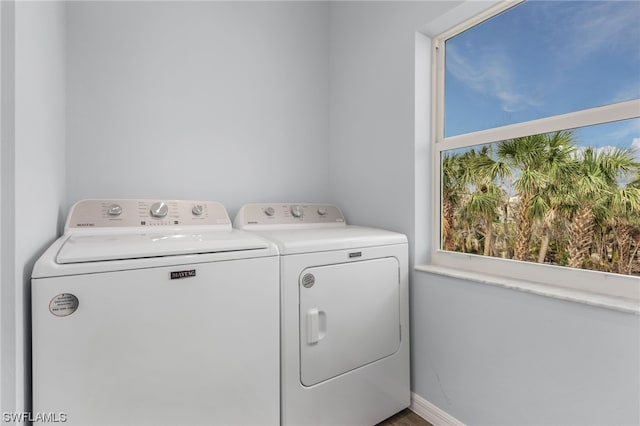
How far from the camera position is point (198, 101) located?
183 centimetres

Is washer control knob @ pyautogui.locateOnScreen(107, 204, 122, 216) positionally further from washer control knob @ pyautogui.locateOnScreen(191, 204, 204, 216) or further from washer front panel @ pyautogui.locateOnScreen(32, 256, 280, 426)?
washer front panel @ pyautogui.locateOnScreen(32, 256, 280, 426)

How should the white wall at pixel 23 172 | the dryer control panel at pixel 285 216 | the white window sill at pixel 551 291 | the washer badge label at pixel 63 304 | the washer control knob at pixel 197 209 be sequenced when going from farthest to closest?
the dryer control panel at pixel 285 216 < the washer control knob at pixel 197 209 < the white window sill at pixel 551 291 < the washer badge label at pixel 63 304 < the white wall at pixel 23 172

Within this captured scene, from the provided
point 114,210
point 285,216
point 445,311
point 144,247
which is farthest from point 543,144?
point 114,210

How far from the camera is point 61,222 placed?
1483 millimetres

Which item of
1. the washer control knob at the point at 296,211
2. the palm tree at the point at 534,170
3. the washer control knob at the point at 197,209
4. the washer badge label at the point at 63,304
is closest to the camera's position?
the washer badge label at the point at 63,304

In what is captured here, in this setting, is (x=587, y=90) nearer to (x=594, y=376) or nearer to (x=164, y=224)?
(x=594, y=376)

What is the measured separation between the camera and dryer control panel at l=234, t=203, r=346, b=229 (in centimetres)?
179

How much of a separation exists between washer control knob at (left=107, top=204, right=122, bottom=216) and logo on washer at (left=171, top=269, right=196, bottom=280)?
2.15ft

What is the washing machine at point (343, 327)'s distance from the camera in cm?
129

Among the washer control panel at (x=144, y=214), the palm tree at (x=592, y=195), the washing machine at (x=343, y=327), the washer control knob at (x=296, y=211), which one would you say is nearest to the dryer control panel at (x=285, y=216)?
the washer control knob at (x=296, y=211)

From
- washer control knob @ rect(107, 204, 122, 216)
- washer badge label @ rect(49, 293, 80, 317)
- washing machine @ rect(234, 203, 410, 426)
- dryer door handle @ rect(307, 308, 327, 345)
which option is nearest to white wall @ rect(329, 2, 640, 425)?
washing machine @ rect(234, 203, 410, 426)

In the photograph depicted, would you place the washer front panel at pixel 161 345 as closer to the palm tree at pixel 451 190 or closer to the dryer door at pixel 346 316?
the dryer door at pixel 346 316

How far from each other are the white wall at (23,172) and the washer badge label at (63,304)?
0.07 m

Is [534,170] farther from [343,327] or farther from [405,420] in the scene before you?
[405,420]
